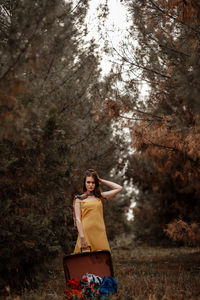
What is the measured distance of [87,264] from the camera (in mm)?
4254

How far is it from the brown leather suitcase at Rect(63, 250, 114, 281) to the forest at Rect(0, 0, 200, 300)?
356mm

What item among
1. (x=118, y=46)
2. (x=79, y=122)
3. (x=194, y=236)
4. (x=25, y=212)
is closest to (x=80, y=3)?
(x=118, y=46)

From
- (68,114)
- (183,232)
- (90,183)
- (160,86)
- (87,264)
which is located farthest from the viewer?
(68,114)

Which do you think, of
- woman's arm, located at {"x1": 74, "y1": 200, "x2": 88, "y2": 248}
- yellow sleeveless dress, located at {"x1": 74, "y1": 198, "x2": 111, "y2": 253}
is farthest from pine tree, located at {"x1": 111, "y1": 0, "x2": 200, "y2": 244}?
woman's arm, located at {"x1": 74, "y1": 200, "x2": 88, "y2": 248}

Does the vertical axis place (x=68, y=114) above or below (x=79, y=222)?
above

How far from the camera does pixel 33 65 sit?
2.94 m

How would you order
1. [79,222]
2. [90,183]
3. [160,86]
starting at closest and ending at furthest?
[79,222], [90,183], [160,86]

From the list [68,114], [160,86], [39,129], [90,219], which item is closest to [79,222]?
[90,219]

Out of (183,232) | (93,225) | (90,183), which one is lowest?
(183,232)

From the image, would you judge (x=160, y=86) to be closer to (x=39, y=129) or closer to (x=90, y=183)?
(x=90, y=183)

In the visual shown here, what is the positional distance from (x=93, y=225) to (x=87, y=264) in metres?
0.55

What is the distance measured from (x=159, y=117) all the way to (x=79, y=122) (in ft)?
8.18

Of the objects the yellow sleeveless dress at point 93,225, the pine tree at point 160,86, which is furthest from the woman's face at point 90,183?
the pine tree at point 160,86

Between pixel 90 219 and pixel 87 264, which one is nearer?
pixel 87 264
